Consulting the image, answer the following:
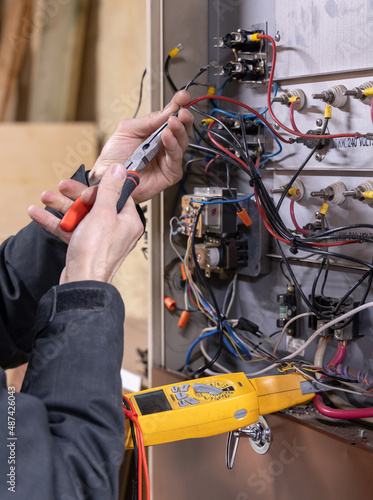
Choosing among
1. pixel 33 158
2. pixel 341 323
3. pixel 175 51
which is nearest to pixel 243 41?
pixel 175 51

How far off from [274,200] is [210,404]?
0.48m

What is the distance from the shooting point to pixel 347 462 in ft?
3.08

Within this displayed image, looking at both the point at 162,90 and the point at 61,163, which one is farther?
the point at 61,163

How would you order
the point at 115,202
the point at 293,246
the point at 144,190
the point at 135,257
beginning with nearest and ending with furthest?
the point at 115,202, the point at 293,246, the point at 144,190, the point at 135,257

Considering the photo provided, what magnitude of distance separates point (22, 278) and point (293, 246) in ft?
1.81

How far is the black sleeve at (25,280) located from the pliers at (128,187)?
147 mm

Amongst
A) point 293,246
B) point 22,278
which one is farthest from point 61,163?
point 293,246

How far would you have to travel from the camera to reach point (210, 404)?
0.94m

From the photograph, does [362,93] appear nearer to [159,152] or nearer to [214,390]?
[159,152]

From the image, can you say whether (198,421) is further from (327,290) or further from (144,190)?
(144,190)

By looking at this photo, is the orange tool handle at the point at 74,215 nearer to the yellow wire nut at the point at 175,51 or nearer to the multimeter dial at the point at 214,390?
the multimeter dial at the point at 214,390

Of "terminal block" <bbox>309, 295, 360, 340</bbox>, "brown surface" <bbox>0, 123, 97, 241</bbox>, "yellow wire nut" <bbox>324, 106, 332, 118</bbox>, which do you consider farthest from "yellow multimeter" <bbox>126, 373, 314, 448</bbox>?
"brown surface" <bbox>0, 123, 97, 241</bbox>

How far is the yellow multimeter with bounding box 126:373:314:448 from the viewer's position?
3.03 ft

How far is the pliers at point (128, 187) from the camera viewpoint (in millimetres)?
805
